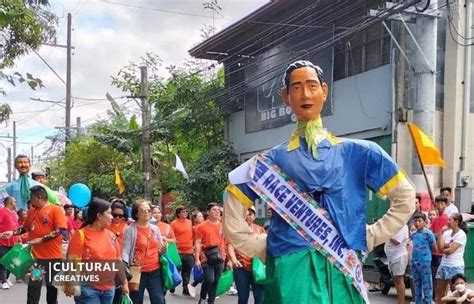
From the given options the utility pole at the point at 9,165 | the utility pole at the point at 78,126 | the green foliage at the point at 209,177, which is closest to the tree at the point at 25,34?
the green foliage at the point at 209,177

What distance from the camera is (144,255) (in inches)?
270

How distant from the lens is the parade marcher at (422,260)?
8.79 m

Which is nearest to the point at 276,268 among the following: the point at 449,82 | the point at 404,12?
the point at 404,12

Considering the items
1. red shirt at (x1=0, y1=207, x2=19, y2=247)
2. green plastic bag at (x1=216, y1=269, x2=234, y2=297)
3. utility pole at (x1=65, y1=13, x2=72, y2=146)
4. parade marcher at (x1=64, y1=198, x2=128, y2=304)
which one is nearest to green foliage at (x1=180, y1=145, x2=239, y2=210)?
red shirt at (x1=0, y1=207, x2=19, y2=247)

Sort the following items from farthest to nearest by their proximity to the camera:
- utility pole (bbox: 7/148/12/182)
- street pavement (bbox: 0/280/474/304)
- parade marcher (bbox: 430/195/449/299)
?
utility pole (bbox: 7/148/12/182)
street pavement (bbox: 0/280/474/304)
parade marcher (bbox: 430/195/449/299)

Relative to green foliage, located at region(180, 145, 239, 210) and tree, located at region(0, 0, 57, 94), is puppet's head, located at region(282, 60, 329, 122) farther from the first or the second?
green foliage, located at region(180, 145, 239, 210)

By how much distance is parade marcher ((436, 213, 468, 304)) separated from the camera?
27.1 feet

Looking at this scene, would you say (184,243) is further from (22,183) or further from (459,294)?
(459,294)

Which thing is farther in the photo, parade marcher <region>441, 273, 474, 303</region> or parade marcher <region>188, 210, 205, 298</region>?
parade marcher <region>188, 210, 205, 298</region>

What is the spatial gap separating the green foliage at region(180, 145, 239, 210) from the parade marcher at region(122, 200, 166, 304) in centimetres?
1101

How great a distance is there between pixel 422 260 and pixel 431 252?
24 cm

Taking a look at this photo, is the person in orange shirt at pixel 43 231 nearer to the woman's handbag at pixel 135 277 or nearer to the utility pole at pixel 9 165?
the woman's handbag at pixel 135 277

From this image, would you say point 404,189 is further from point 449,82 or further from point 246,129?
point 246,129

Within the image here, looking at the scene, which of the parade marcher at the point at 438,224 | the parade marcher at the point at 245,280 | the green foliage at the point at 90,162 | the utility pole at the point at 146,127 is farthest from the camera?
the green foliage at the point at 90,162
